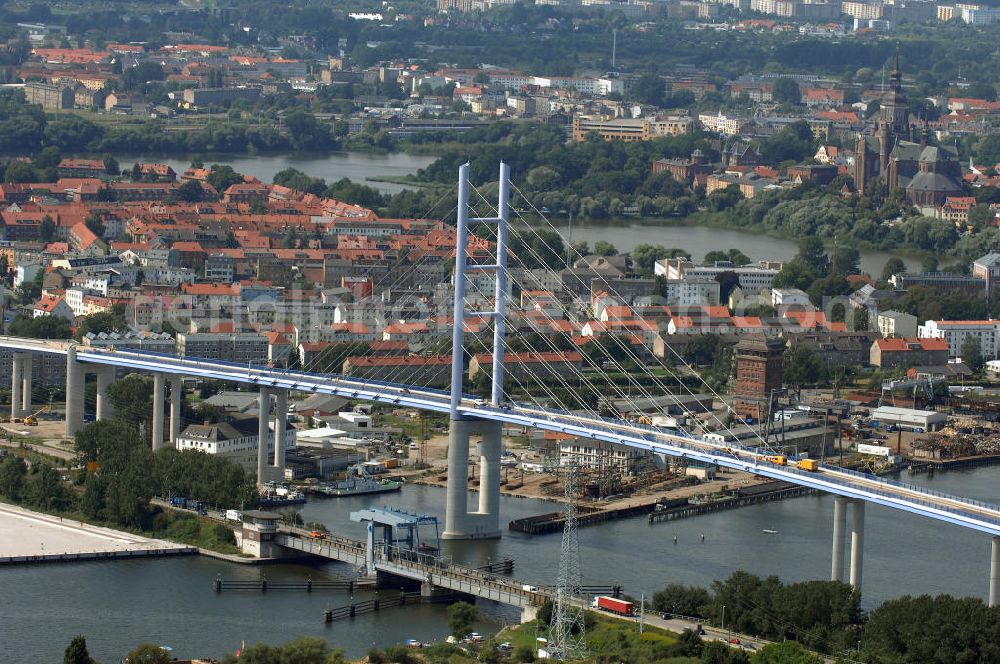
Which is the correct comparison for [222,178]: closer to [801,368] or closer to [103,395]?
[801,368]

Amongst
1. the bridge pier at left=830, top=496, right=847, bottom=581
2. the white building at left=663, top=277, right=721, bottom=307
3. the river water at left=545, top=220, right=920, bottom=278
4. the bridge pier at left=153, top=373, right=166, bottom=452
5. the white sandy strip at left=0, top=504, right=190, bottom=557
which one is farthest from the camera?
the river water at left=545, top=220, right=920, bottom=278

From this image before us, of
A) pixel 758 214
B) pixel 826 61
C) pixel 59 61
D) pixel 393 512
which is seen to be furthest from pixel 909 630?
pixel 826 61

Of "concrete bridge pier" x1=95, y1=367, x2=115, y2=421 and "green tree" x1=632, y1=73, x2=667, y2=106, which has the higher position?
"green tree" x1=632, y1=73, x2=667, y2=106

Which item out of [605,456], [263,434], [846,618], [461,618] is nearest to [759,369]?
[605,456]

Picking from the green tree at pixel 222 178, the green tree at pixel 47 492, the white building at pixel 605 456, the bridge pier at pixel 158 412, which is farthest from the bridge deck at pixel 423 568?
the green tree at pixel 222 178

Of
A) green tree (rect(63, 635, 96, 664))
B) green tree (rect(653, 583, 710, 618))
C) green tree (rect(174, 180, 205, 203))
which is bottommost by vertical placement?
green tree (rect(63, 635, 96, 664))

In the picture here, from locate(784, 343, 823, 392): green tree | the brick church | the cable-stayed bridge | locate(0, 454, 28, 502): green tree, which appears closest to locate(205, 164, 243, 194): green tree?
the brick church

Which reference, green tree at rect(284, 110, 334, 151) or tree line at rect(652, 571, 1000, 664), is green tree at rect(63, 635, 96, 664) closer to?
tree line at rect(652, 571, 1000, 664)
